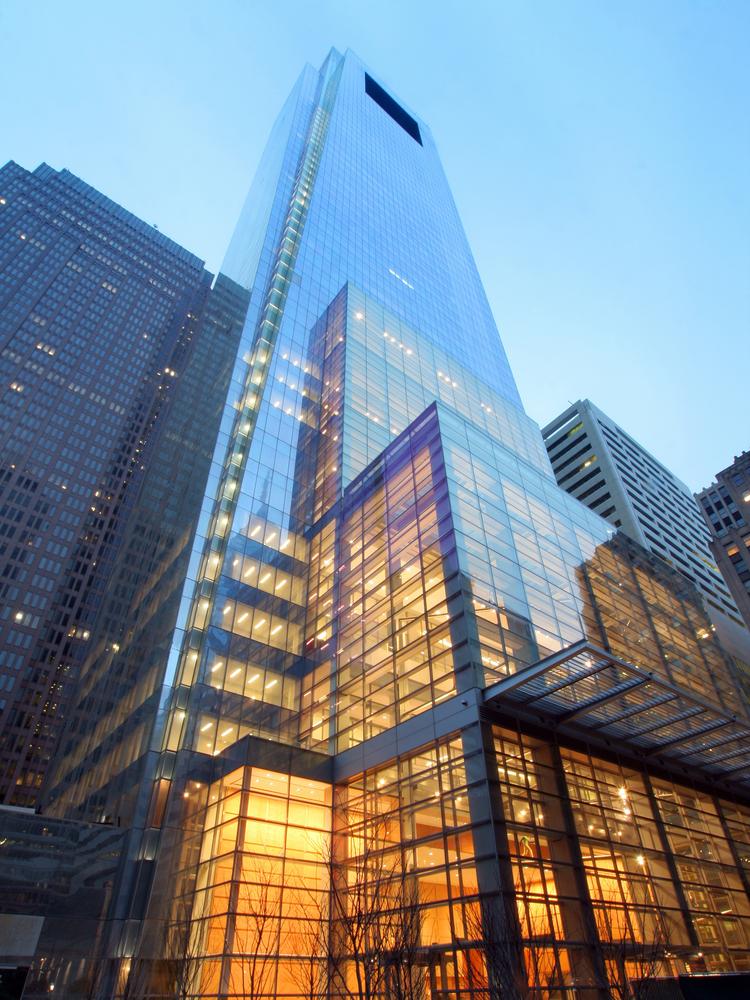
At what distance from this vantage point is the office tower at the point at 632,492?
352 ft

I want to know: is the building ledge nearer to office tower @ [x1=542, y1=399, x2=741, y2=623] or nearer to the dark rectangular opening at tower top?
office tower @ [x1=542, y1=399, x2=741, y2=623]

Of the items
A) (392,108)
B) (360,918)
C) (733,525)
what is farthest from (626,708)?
Result: (392,108)

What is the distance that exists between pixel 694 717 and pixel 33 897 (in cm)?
2918

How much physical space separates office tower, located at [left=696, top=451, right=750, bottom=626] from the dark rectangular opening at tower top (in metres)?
96.0

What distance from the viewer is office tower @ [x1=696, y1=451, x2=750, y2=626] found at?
262 feet

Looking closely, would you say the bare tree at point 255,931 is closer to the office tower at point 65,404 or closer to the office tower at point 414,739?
the office tower at point 414,739

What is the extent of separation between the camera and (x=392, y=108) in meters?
137

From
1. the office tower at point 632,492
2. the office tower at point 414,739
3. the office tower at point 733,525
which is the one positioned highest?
the office tower at point 632,492

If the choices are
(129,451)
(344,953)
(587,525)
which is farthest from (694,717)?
(129,451)

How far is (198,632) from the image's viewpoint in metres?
33.5

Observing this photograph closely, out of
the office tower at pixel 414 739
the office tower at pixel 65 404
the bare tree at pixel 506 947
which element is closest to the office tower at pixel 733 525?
the office tower at pixel 414 739

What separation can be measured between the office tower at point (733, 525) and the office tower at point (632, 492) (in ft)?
40.9

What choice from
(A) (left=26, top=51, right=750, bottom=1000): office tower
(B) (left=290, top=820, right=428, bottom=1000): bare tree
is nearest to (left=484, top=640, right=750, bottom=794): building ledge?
(A) (left=26, top=51, right=750, bottom=1000): office tower

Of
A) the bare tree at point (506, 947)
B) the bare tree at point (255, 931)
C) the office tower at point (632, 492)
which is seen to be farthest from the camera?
the office tower at point (632, 492)
